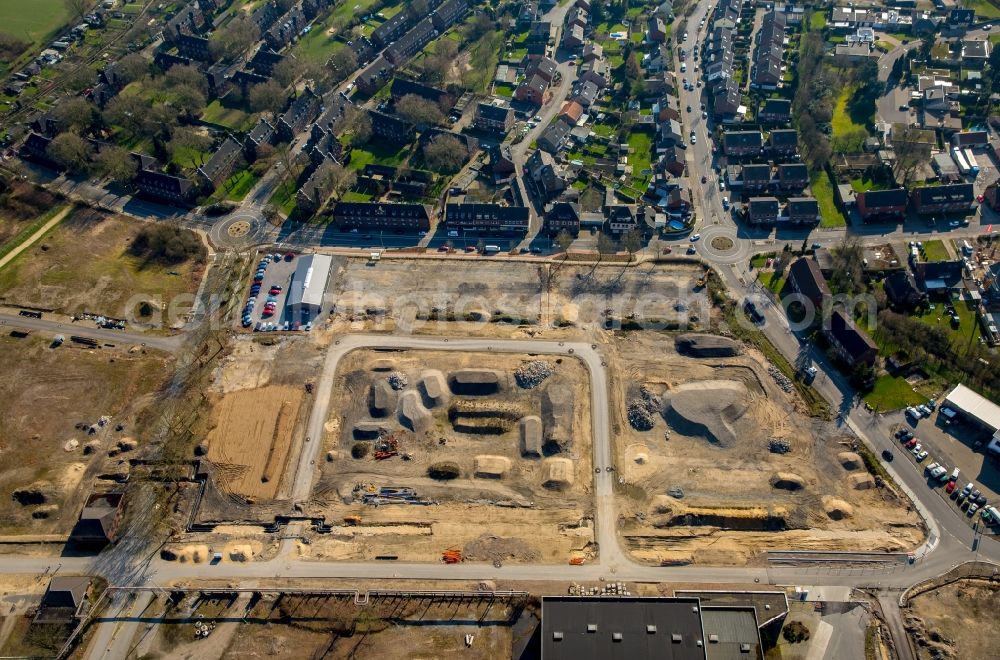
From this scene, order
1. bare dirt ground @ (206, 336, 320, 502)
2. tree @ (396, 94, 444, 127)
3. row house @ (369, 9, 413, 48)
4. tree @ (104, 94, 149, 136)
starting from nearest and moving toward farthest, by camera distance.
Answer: bare dirt ground @ (206, 336, 320, 502)
tree @ (396, 94, 444, 127)
tree @ (104, 94, 149, 136)
row house @ (369, 9, 413, 48)

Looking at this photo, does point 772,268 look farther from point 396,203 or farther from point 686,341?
point 396,203

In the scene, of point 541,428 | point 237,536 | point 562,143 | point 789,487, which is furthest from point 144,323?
point 789,487

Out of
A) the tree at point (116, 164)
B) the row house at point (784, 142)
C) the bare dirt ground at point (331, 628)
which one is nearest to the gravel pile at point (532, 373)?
the bare dirt ground at point (331, 628)

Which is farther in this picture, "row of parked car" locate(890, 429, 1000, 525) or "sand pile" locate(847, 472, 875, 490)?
"sand pile" locate(847, 472, 875, 490)

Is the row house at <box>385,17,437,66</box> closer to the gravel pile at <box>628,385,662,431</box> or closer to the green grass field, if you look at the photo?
the green grass field

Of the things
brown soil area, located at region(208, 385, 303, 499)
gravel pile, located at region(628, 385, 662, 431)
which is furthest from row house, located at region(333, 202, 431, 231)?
gravel pile, located at region(628, 385, 662, 431)

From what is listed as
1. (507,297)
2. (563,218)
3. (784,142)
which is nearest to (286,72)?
(563,218)

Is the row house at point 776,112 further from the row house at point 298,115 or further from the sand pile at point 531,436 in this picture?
the row house at point 298,115
